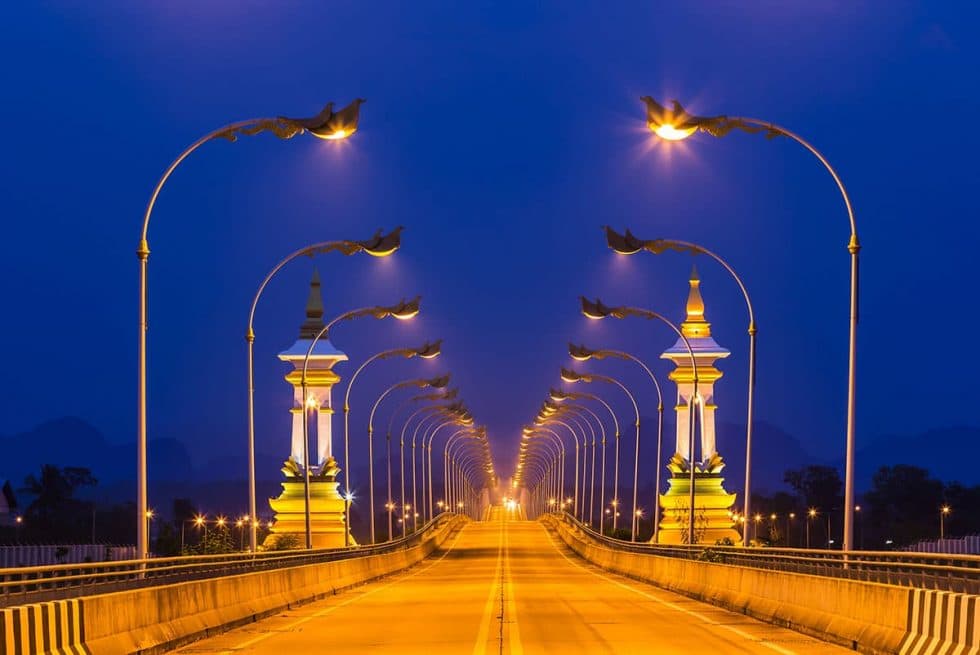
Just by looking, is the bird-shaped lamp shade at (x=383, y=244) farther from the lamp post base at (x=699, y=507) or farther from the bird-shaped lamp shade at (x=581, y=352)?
the lamp post base at (x=699, y=507)

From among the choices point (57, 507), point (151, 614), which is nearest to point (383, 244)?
point (151, 614)

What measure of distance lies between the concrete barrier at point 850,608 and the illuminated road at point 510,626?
40 centimetres

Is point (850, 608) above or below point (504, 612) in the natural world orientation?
above

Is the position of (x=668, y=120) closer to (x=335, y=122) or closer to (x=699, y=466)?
(x=335, y=122)

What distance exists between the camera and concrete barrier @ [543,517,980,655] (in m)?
17.7

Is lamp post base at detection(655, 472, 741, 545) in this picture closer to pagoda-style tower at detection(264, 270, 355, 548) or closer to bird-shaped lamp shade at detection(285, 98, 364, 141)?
pagoda-style tower at detection(264, 270, 355, 548)

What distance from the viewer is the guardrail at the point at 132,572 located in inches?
869

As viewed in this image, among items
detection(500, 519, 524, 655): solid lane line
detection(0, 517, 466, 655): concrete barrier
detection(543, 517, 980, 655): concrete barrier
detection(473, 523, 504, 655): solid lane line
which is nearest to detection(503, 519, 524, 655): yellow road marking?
detection(500, 519, 524, 655): solid lane line

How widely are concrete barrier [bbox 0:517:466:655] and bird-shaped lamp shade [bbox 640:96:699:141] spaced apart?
35.4ft

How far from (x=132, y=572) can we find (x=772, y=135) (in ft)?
49.2

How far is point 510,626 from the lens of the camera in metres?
26.7

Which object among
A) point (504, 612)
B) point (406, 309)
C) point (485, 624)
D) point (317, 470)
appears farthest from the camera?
point (317, 470)

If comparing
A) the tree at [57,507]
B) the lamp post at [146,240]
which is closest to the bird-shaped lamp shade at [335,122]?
the lamp post at [146,240]

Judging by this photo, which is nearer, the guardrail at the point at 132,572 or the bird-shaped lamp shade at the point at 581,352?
the guardrail at the point at 132,572
